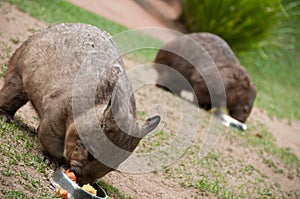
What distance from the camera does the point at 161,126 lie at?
7336mm

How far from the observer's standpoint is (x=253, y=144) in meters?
9.09

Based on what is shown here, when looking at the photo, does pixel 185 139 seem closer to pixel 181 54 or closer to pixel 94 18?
pixel 181 54

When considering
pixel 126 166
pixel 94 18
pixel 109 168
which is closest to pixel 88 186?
pixel 109 168

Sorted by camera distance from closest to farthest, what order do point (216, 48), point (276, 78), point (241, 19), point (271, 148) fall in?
point (271, 148) → point (216, 48) → point (241, 19) → point (276, 78)

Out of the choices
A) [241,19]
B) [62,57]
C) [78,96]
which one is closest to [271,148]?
[62,57]

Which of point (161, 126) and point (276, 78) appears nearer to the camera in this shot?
point (161, 126)

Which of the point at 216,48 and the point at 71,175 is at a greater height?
the point at 71,175

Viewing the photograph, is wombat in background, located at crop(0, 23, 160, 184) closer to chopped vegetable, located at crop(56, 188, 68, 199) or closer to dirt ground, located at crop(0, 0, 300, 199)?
chopped vegetable, located at crop(56, 188, 68, 199)

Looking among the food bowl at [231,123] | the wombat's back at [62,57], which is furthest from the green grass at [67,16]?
the wombat's back at [62,57]

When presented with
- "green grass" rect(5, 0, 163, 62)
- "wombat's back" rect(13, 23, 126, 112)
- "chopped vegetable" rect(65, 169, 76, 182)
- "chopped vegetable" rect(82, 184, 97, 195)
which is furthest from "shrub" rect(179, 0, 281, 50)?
"chopped vegetable" rect(65, 169, 76, 182)

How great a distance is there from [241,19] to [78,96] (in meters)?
11.6

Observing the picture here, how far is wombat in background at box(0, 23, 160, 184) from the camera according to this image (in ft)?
13.1

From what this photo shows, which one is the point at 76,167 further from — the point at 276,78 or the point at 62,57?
the point at 276,78

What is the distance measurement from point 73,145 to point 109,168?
316 millimetres
